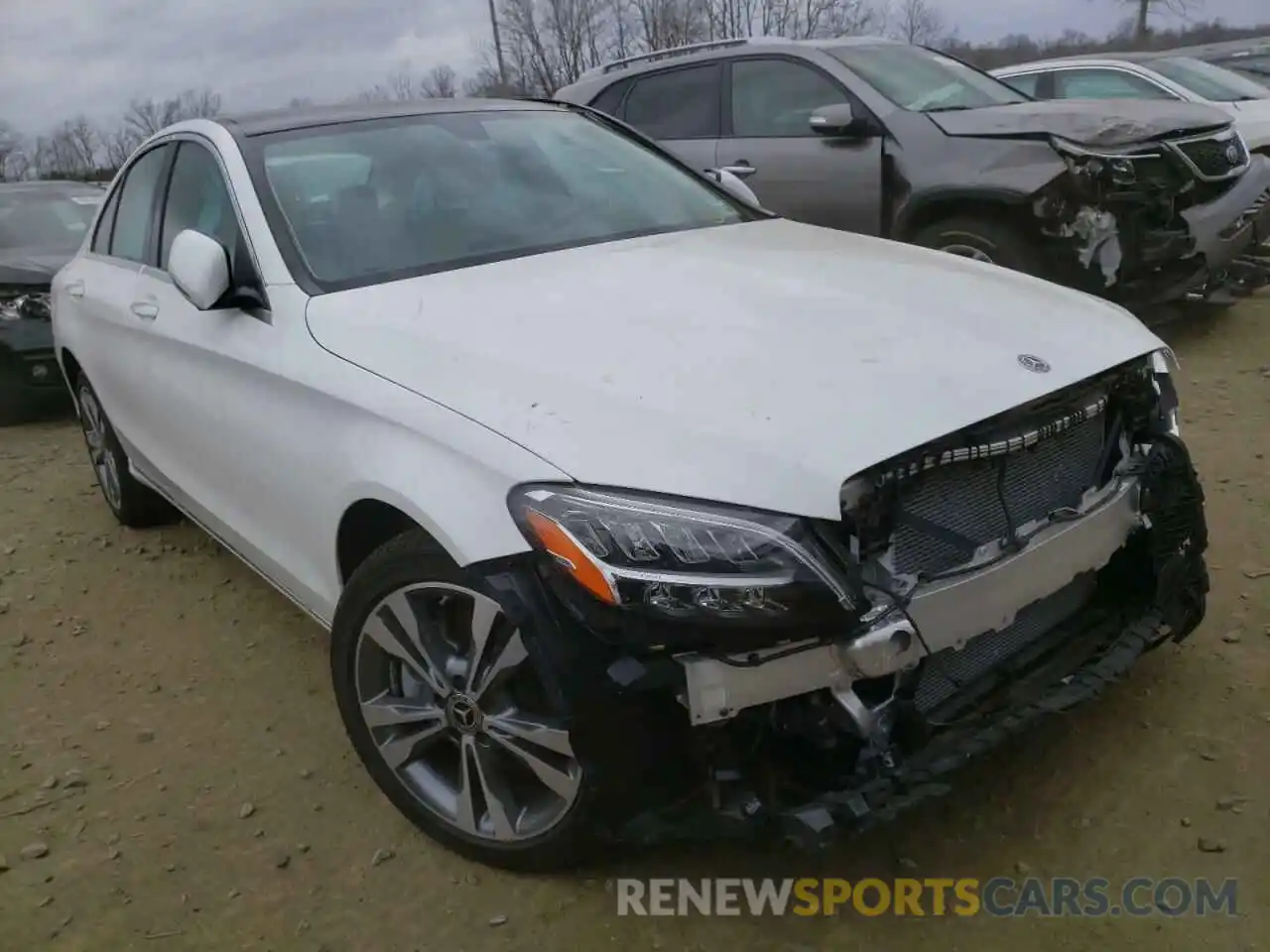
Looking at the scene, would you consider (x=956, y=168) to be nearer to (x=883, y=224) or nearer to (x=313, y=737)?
(x=883, y=224)

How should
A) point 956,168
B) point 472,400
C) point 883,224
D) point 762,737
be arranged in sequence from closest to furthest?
point 762,737 → point 472,400 → point 956,168 → point 883,224

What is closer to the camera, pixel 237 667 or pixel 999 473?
pixel 999 473

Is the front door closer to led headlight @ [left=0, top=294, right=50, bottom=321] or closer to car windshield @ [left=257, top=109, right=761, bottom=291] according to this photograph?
car windshield @ [left=257, top=109, right=761, bottom=291]

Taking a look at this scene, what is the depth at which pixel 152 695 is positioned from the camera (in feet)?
11.5

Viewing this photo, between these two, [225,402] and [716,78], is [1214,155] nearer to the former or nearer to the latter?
[716,78]

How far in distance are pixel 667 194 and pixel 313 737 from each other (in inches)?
80.6

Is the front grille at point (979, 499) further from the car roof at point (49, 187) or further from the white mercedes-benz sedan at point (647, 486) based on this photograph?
the car roof at point (49, 187)

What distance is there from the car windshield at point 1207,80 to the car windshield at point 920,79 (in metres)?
2.78

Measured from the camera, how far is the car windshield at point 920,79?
248 inches

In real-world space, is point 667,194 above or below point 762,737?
above

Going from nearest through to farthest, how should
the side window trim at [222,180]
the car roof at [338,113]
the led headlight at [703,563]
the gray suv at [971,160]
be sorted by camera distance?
the led headlight at [703,563]
the side window trim at [222,180]
the car roof at [338,113]
the gray suv at [971,160]

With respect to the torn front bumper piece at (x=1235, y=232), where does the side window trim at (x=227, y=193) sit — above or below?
above

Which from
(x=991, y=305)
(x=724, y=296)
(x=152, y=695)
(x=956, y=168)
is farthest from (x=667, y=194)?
(x=956, y=168)

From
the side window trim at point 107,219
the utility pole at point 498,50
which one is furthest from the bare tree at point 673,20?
the side window trim at point 107,219
